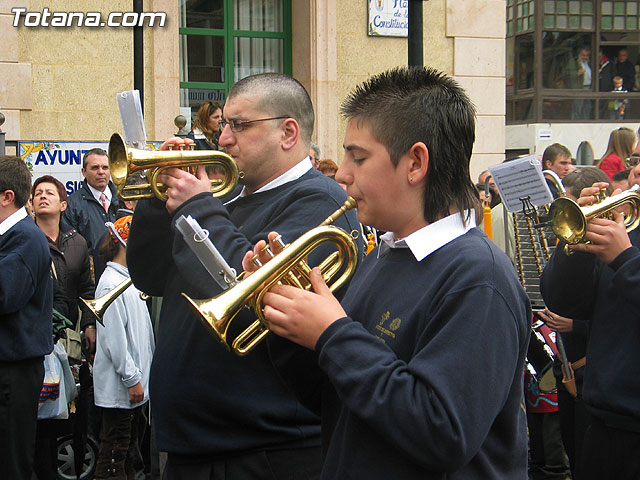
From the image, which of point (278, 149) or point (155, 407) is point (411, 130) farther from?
point (155, 407)

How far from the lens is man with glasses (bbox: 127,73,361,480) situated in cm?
281

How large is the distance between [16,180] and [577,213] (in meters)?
2.89

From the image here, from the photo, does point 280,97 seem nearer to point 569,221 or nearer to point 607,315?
point 569,221

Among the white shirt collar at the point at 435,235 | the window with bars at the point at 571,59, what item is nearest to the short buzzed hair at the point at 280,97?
the white shirt collar at the point at 435,235

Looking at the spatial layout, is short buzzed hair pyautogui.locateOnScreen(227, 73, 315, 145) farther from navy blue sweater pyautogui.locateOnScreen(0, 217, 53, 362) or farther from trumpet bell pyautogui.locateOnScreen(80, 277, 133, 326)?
navy blue sweater pyautogui.locateOnScreen(0, 217, 53, 362)

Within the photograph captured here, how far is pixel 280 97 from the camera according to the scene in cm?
320

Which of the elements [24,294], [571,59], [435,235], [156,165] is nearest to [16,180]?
[24,294]

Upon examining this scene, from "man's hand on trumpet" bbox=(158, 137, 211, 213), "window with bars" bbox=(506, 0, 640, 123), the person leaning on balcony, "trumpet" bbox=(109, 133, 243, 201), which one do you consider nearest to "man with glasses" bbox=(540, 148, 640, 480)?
"trumpet" bbox=(109, 133, 243, 201)

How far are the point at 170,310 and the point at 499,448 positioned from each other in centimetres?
140

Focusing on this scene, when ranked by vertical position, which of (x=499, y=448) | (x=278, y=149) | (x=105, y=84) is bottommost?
(x=499, y=448)

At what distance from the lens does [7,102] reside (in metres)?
9.21

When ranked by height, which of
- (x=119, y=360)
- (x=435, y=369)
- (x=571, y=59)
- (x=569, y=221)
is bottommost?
(x=119, y=360)

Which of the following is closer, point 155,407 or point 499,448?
point 499,448

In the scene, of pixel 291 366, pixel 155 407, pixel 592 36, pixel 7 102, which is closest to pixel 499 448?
pixel 291 366
